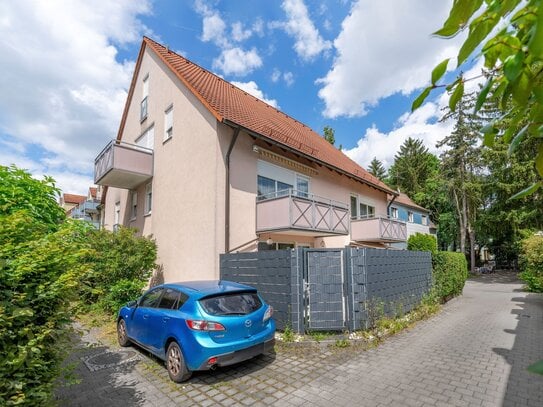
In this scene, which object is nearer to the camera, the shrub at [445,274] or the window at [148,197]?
the shrub at [445,274]

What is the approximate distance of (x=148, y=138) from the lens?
Answer: 15.5 meters

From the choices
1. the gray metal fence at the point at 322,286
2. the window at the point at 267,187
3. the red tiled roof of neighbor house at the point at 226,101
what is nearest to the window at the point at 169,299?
the gray metal fence at the point at 322,286

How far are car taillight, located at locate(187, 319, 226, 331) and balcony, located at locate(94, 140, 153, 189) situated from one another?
9.75 meters

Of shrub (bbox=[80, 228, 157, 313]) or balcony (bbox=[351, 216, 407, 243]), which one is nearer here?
shrub (bbox=[80, 228, 157, 313])

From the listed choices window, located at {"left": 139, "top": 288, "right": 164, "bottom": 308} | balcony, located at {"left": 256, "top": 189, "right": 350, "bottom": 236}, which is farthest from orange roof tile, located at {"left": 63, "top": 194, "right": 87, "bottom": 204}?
window, located at {"left": 139, "top": 288, "right": 164, "bottom": 308}

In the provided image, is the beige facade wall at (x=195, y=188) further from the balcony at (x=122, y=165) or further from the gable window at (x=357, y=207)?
the gable window at (x=357, y=207)

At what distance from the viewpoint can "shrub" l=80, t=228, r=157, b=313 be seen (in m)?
10.8

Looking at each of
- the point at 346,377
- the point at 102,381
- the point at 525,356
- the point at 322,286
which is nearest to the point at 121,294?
the point at 102,381

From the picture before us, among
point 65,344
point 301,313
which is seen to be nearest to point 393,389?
point 301,313

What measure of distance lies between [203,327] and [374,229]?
41.6ft

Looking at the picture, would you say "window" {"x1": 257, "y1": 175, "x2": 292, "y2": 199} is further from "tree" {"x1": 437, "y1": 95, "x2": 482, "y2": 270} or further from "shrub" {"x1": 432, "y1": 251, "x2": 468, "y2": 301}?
"tree" {"x1": 437, "y1": 95, "x2": 482, "y2": 270}

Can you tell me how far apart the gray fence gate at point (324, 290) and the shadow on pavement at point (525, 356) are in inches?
138

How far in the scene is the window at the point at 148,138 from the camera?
15.1 metres

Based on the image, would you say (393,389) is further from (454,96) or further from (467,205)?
(467,205)
